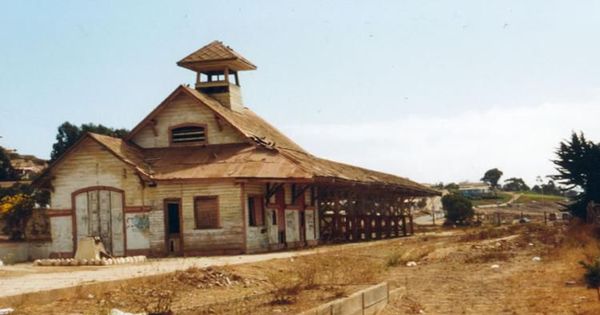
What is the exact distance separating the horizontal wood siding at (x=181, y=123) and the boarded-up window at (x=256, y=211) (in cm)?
332

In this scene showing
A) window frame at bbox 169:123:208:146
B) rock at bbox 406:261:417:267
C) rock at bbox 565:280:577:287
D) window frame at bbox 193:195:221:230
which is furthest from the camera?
window frame at bbox 169:123:208:146

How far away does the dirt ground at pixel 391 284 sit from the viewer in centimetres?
1162

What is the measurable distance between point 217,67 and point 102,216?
31.4ft

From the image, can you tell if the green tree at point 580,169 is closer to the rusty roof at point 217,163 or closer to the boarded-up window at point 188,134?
the rusty roof at point 217,163

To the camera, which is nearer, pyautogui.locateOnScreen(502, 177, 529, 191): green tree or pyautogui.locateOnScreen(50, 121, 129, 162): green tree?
pyautogui.locateOnScreen(50, 121, 129, 162): green tree

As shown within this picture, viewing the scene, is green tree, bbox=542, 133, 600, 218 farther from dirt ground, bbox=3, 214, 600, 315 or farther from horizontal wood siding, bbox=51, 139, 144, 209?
horizontal wood siding, bbox=51, 139, 144, 209

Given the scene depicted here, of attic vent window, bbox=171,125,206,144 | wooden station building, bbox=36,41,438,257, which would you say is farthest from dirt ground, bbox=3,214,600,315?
attic vent window, bbox=171,125,206,144

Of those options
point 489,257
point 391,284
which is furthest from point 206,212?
point 391,284

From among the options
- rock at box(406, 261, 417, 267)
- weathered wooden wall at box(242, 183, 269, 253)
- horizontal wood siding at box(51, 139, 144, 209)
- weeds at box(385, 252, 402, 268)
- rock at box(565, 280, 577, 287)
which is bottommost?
rock at box(565, 280, 577, 287)

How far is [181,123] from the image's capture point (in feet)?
105

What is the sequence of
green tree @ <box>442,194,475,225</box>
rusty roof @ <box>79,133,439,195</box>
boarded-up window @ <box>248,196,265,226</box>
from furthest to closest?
green tree @ <box>442,194,475,225</box> → boarded-up window @ <box>248,196,265,226</box> → rusty roof @ <box>79,133,439,195</box>

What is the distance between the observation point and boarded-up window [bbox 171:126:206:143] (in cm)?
3186

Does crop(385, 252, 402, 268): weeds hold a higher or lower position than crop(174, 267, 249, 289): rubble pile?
lower

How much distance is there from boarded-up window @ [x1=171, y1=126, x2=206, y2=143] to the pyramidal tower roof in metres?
3.98
